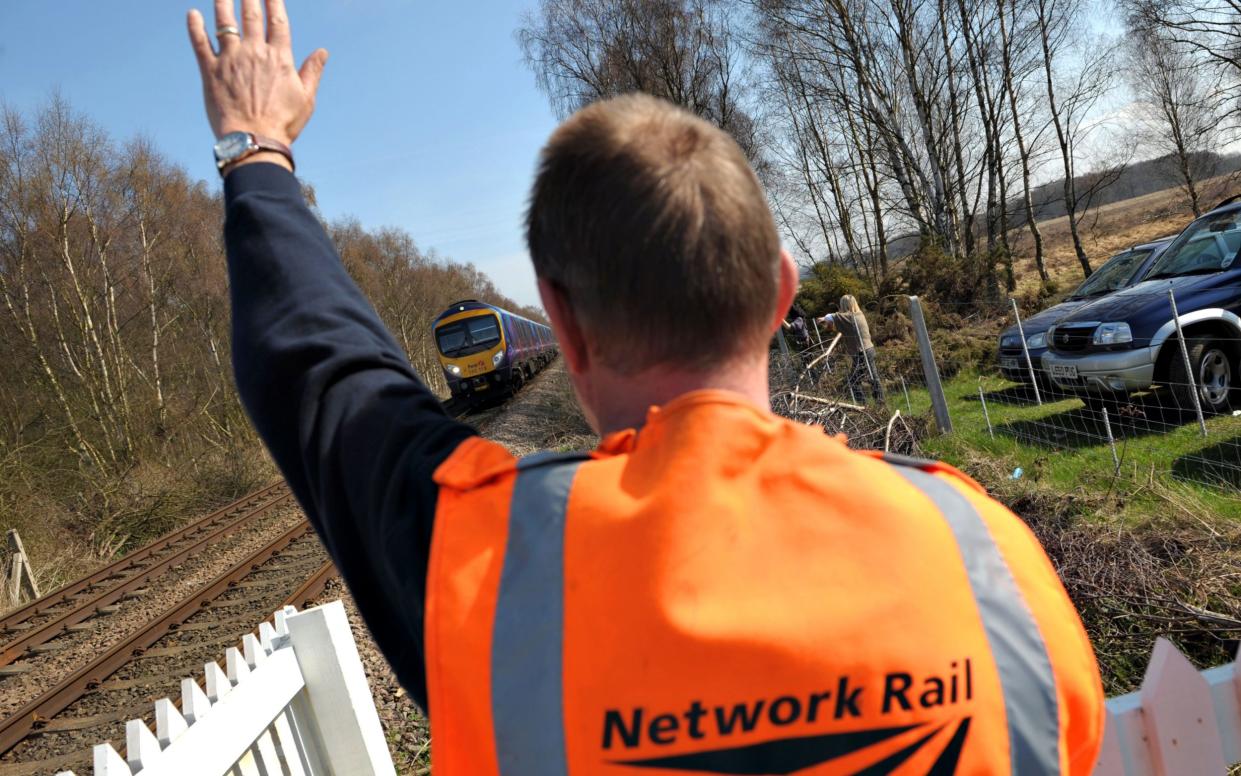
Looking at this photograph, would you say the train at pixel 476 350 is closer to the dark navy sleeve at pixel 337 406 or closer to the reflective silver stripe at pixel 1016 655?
the dark navy sleeve at pixel 337 406

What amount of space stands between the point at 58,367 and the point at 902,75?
894 inches

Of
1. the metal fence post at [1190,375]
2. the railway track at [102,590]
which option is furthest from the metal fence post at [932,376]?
the railway track at [102,590]

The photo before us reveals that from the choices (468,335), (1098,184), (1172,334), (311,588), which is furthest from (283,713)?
(1098,184)

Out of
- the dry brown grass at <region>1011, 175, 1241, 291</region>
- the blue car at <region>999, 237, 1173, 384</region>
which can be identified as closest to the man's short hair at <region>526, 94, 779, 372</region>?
the blue car at <region>999, 237, 1173, 384</region>

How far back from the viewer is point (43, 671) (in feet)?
26.9

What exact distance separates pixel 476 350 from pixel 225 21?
23.7 metres

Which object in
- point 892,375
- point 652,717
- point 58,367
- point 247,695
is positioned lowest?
point 892,375

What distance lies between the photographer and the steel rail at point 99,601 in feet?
28.8

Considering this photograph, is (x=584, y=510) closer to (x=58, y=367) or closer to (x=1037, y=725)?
(x=1037, y=725)

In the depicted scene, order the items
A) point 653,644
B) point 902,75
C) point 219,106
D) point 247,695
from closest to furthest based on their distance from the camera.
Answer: point 653,644, point 219,106, point 247,695, point 902,75

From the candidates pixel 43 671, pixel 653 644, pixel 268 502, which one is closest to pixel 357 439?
pixel 653 644

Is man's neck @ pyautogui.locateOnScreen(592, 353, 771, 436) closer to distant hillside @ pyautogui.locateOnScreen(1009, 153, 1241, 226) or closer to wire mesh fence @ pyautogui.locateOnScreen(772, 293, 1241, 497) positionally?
wire mesh fence @ pyautogui.locateOnScreen(772, 293, 1241, 497)

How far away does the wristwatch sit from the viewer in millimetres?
1240

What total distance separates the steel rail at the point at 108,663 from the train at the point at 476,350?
46.9 ft
